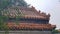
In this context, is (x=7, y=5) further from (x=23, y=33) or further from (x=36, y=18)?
(x=36, y=18)

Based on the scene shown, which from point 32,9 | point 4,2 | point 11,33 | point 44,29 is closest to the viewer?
point 4,2

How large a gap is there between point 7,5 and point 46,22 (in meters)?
3.99

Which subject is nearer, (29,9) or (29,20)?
(29,20)

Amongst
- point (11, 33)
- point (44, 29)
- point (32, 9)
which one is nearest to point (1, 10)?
point (11, 33)

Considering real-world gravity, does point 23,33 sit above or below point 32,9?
below

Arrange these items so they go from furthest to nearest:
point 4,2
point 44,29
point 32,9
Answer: point 32,9 → point 44,29 → point 4,2

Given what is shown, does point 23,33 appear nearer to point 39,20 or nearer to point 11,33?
point 11,33

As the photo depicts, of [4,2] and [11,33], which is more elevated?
[4,2]

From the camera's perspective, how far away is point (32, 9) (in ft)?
26.2

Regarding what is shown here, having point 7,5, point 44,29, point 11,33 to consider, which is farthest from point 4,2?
point 44,29

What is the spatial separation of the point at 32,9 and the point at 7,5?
461cm

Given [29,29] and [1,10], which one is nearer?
[1,10]

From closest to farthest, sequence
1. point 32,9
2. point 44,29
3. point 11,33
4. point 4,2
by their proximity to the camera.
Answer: point 4,2 → point 11,33 → point 44,29 → point 32,9

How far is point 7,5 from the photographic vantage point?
11.2 feet
